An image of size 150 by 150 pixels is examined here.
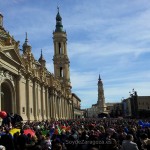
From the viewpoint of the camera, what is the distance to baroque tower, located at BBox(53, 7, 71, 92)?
339ft

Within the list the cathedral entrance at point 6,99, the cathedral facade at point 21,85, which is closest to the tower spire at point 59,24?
the cathedral facade at point 21,85

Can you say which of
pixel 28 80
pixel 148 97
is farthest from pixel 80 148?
pixel 148 97

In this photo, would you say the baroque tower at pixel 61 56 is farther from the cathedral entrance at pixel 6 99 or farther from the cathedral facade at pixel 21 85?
the cathedral entrance at pixel 6 99

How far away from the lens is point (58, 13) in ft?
360

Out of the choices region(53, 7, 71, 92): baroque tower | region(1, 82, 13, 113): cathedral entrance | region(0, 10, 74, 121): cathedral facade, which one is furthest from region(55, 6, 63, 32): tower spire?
region(1, 82, 13, 113): cathedral entrance

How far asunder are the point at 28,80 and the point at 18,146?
103 feet

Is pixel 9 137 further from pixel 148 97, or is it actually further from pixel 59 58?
pixel 148 97

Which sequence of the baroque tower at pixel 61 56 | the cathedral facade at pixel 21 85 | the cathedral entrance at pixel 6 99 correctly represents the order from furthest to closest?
the baroque tower at pixel 61 56 → the cathedral entrance at pixel 6 99 → the cathedral facade at pixel 21 85

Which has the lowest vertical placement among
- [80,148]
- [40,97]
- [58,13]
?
[80,148]

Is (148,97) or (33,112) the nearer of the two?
(33,112)

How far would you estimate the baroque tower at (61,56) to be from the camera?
339 ft

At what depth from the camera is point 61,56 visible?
104 m

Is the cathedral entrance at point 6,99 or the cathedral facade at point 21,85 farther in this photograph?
the cathedral entrance at point 6,99

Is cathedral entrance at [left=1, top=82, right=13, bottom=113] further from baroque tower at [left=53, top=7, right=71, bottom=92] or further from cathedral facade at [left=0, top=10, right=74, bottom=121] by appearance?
baroque tower at [left=53, top=7, right=71, bottom=92]
